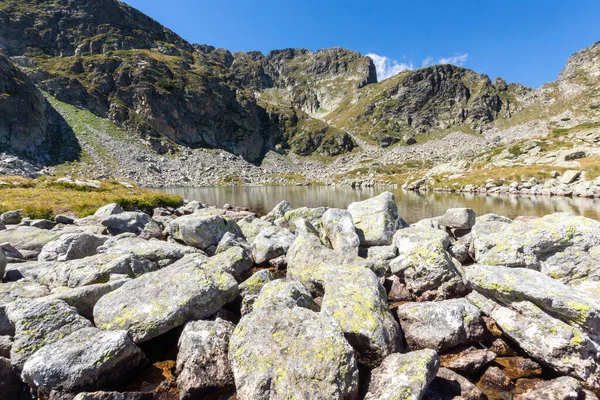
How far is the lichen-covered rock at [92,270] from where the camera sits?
→ 937 centimetres

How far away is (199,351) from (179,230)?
11119 mm

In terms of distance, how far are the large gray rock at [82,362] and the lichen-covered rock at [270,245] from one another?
842 cm

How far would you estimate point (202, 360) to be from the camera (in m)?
6.57

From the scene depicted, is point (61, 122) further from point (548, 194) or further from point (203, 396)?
point (548, 194)

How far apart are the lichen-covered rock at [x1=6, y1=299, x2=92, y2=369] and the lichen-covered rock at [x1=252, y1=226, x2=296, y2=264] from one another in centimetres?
851

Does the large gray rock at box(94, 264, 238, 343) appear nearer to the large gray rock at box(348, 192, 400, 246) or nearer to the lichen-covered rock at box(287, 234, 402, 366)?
the lichen-covered rock at box(287, 234, 402, 366)

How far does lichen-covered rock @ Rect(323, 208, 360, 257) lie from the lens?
527 inches

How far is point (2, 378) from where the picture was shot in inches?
227

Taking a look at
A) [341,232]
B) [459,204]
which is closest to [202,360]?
[341,232]

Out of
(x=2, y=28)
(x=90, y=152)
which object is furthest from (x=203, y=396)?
(x=2, y=28)

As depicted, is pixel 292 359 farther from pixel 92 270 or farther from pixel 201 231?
pixel 201 231

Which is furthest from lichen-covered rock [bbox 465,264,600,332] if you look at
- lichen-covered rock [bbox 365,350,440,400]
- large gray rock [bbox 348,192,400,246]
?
large gray rock [bbox 348,192,400,246]

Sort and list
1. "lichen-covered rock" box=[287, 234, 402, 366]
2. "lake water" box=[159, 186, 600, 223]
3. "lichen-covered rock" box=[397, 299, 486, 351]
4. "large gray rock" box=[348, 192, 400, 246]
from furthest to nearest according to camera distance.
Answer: "lake water" box=[159, 186, 600, 223]
"large gray rock" box=[348, 192, 400, 246]
"lichen-covered rock" box=[397, 299, 486, 351]
"lichen-covered rock" box=[287, 234, 402, 366]

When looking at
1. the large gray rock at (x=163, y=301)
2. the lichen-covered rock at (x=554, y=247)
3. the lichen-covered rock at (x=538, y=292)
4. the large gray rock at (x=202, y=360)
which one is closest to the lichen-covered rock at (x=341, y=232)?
the lichen-covered rock at (x=554, y=247)
